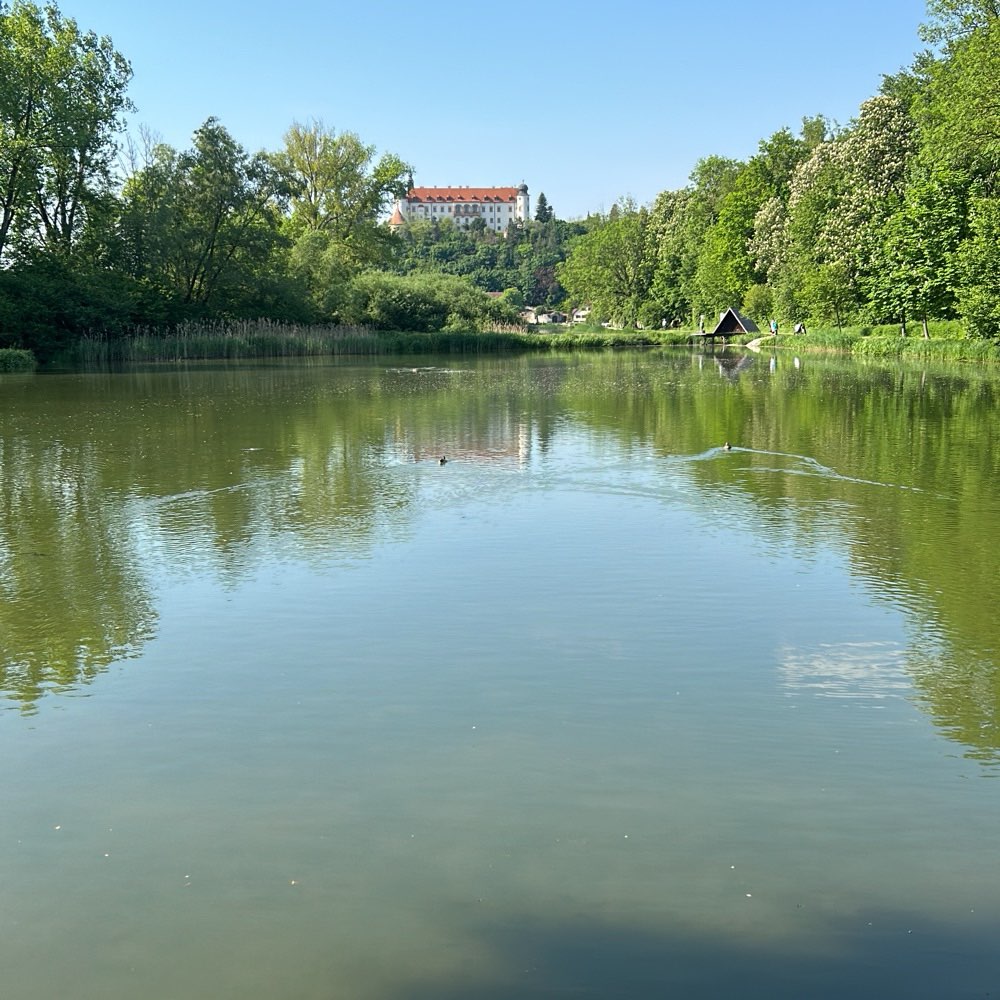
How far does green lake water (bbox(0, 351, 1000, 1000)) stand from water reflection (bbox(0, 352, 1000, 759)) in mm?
73

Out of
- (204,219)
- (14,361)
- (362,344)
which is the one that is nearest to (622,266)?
(362,344)

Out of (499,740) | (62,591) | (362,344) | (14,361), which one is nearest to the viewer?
(499,740)

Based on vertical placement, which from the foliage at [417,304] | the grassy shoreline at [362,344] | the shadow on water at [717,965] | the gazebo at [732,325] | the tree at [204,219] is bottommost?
the shadow on water at [717,965]

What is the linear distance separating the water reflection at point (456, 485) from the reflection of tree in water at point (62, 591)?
28 mm

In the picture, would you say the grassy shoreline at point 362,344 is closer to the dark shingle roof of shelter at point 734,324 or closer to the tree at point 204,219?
the dark shingle roof of shelter at point 734,324

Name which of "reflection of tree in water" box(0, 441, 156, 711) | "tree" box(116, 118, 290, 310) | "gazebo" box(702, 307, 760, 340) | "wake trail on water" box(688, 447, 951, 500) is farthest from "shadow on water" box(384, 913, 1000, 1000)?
"gazebo" box(702, 307, 760, 340)

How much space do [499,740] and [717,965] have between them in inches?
82.4

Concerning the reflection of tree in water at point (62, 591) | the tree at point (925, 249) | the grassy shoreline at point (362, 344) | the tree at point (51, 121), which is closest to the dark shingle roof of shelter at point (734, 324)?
the grassy shoreline at point (362, 344)

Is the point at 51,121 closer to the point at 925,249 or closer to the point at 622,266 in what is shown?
the point at 925,249

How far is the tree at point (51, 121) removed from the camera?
1924 inches

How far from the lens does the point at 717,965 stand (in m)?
3.69

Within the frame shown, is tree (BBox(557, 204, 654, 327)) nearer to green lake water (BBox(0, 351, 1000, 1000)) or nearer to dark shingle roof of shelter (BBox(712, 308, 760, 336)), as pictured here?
dark shingle roof of shelter (BBox(712, 308, 760, 336))

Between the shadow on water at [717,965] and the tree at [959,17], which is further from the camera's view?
the tree at [959,17]

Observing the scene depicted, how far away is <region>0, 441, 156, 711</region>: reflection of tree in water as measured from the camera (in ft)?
23.0
